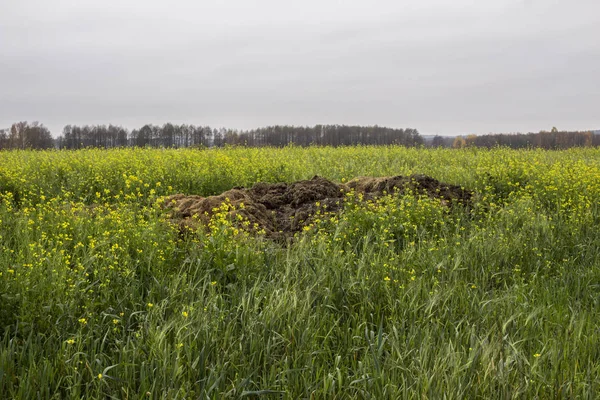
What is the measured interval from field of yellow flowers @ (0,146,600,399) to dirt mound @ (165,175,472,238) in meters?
0.60

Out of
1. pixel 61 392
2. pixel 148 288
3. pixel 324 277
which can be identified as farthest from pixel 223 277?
pixel 61 392

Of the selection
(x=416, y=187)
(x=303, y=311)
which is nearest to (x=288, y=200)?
(x=416, y=187)

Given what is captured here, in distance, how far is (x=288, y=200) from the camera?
830 cm

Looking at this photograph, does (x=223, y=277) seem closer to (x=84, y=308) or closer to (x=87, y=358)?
(x=84, y=308)

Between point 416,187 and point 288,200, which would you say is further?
point 416,187

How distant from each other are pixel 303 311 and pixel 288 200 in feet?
14.2

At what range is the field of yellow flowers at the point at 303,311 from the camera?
10.9 feet

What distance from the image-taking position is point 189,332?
3604mm

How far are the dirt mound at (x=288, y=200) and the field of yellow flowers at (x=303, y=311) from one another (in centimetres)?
60

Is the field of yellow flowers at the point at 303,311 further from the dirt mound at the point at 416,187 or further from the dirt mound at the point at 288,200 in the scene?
the dirt mound at the point at 416,187

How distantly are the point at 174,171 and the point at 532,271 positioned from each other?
7634mm

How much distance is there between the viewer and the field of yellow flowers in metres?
3.33

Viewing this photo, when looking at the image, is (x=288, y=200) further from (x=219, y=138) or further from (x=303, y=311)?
(x=219, y=138)

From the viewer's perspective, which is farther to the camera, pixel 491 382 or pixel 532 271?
pixel 532 271
